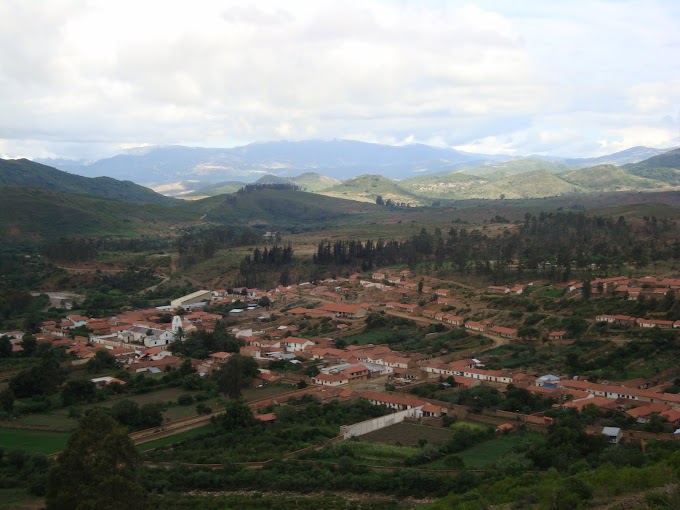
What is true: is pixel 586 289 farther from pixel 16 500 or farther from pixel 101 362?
pixel 16 500

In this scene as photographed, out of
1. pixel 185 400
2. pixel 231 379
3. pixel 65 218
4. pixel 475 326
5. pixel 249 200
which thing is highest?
pixel 249 200

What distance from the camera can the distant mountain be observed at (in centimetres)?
16762

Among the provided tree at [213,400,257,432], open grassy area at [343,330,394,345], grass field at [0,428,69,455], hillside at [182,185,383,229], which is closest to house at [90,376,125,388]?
grass field at [0,428,69,455]

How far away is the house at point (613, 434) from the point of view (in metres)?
25.9

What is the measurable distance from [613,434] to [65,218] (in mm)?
97144

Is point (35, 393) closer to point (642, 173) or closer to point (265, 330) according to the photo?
point (265, 330)

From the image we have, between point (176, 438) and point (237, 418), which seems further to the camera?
point (237, 418)

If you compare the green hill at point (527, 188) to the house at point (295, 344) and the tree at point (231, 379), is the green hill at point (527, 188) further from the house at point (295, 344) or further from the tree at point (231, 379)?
the tree at point (231, 379)

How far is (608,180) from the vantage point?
178500 millimetres

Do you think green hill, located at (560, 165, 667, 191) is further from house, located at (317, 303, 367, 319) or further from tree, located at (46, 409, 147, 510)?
tree, located at (46, 409, 147, 510)

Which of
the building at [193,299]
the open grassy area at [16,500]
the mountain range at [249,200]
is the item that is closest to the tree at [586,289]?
the building at [193,299]

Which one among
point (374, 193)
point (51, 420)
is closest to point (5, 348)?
point (51, 420)

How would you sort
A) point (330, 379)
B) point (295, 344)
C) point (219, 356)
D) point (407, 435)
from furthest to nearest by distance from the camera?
point (295, 344) < point (219, 356) < point (330, 379) < point (407, 435)

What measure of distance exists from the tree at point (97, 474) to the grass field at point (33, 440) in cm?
874
